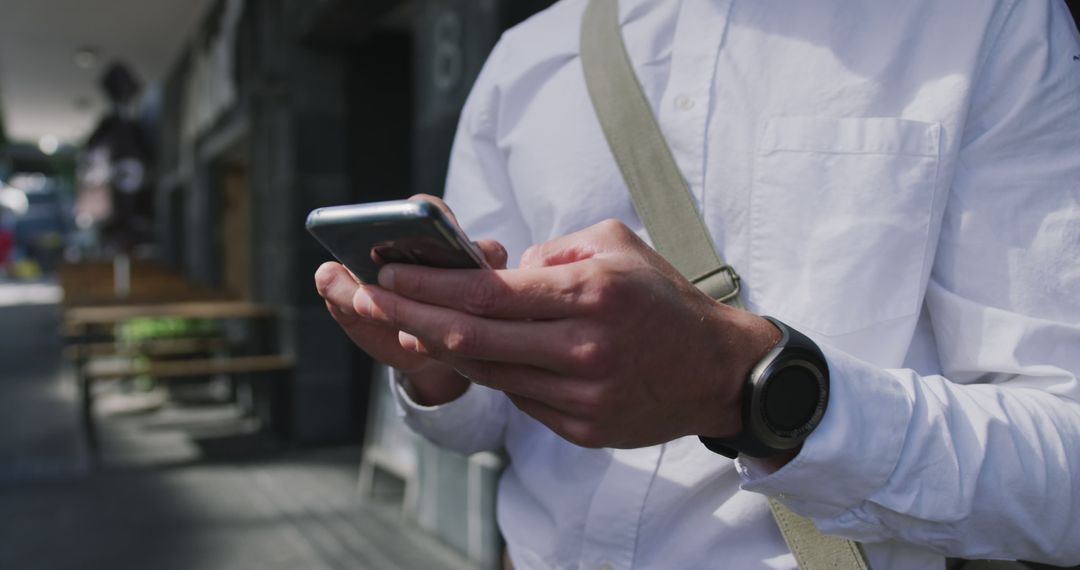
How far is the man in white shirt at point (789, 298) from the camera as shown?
1.76ft

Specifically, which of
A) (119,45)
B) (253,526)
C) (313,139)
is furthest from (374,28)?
(119,45)

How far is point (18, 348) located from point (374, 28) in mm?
7131

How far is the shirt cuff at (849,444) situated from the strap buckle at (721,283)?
0.47 feet

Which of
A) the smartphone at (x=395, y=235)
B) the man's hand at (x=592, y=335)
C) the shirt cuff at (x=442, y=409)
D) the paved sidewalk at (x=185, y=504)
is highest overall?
the smartphone at (x=395, y=235)

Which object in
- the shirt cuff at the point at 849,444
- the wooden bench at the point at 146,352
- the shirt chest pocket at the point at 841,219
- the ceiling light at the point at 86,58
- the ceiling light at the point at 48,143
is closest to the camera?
the shirt cuff at the point at 849,444

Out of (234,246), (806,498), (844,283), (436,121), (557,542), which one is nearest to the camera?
(806,498)

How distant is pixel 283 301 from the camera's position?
4863 mm

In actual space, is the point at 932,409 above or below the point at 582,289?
below

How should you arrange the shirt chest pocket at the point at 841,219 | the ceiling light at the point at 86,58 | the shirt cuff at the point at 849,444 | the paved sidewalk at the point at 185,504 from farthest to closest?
1. the ceiling light at the point at 86,58
2. the paved sidewalk at the point at 185,504
3. the shirt chest pocket at the point at 841,219
4. the shirt cuff at the point at 849,444

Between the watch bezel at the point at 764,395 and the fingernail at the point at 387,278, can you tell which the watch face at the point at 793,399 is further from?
the fingernail at the point at 387,278

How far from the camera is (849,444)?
61cm

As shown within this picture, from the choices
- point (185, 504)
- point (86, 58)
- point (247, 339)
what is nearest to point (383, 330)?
point (185, 504)

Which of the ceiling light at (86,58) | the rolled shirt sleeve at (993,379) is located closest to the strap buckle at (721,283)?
the rolled shirt sleeve at (993,379)

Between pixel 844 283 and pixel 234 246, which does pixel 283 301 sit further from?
pixel 844 283
